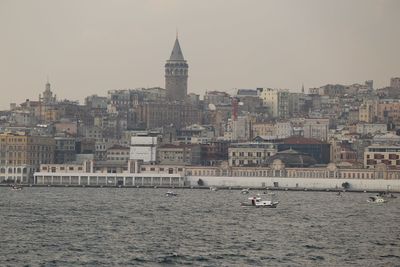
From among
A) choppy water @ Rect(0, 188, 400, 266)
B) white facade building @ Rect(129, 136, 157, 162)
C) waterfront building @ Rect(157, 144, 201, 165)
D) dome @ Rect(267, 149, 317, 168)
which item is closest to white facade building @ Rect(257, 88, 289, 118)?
waterfront building @ Rect(157, 144, 201, 165)

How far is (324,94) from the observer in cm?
18850

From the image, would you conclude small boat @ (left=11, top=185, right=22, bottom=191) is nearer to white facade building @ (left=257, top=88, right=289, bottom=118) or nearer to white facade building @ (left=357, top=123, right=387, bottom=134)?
white facade building @ (left=357, top=123, right=387, bottom=134)

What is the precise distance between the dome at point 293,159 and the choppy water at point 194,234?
1366 inches

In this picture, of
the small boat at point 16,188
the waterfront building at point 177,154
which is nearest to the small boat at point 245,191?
the waterfront building at point 177,154

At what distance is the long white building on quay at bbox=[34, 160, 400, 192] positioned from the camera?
363ft

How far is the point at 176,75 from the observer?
18925 cm

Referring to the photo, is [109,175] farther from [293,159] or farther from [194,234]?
[194,234]

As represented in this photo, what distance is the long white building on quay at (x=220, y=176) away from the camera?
111 metres

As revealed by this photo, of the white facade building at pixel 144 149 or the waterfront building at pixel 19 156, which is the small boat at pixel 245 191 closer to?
the white facade building at pixel 144 149

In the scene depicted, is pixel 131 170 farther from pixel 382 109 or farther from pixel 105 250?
pixel 105 250

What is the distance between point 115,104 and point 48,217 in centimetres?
11538

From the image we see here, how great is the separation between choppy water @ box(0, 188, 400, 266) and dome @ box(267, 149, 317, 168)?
3469cm

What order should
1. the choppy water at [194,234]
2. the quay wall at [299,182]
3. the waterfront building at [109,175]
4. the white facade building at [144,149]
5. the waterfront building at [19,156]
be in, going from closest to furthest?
the choppy water at [194,234] → the quay wall at [299,182] → the waterfront building at [109,175] → the waterfront building at [19,156] → the white facade building at [144,149]

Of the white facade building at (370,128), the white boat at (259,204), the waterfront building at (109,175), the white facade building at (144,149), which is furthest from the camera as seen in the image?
the white facade building at (370,128)
